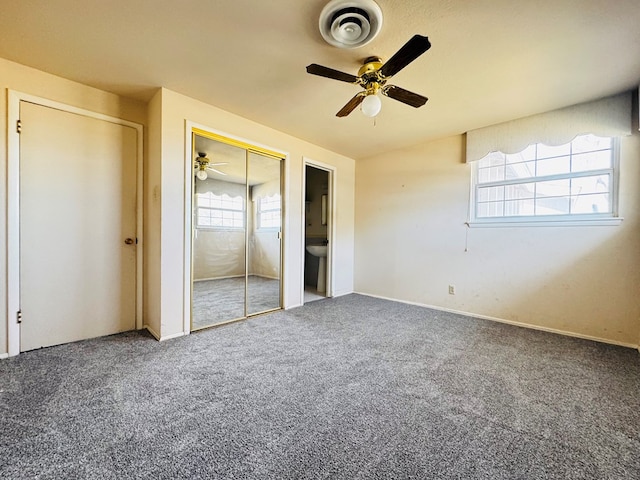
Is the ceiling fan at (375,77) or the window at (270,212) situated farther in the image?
the window at (270,212)

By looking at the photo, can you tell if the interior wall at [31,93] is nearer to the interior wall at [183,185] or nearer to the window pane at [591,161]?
the interior wall at [183,185]

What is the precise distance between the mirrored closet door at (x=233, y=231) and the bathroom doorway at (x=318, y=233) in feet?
3.37

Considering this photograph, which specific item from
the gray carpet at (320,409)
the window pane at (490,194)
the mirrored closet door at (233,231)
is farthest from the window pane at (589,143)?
the mirrored closet door at (233,231)

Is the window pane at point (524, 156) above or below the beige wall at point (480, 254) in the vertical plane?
above

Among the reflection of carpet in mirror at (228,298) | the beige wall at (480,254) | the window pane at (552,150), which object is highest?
the window pane at (552,150)

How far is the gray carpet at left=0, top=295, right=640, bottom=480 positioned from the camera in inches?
45.8

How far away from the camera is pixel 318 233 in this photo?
17.1 feet

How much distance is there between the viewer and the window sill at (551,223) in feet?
8.43

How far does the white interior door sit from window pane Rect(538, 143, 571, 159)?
4.54 metres

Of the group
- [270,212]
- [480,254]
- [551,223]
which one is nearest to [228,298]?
[270,212]

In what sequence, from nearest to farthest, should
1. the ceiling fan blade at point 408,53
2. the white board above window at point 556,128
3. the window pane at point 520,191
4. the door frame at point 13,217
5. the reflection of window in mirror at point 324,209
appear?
1. the ceiling fan blade at point 408,53
2. the door frame at point 13,217
3. the white board above window at point 556,128
4. the window pane at point 520,191
5. the reflection of window in mirror at point 324,209

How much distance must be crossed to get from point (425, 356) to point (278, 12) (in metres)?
2.75

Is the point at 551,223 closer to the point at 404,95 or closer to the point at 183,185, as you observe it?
the point at 404,95

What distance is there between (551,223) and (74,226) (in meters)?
4.89
